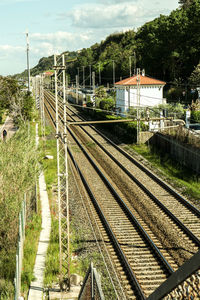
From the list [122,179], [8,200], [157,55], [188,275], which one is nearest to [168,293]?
[188,275]

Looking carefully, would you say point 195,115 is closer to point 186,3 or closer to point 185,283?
point 185,283

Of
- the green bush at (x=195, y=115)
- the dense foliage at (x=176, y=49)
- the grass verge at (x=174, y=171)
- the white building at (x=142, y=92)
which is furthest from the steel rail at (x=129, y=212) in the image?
the dense foliage at (x=176, y=49)

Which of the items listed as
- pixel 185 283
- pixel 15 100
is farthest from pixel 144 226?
pixel 15 100

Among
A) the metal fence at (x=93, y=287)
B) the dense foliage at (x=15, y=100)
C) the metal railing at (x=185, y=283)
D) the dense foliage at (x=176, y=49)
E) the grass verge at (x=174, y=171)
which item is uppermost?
the dense foliage at (x=176, y=49)

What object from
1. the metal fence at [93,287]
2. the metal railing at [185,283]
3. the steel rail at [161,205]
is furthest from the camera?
the steel rail at [161,205]

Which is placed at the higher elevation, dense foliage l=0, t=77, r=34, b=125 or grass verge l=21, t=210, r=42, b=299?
dense foliage l=0, t=77, r=34, b=125

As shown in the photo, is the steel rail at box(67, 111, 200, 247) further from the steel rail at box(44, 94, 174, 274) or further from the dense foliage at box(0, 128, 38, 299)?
the dense foliage at box(0, 128, 38, 299)

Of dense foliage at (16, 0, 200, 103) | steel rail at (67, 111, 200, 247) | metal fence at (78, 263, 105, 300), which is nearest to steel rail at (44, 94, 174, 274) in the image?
steel rail at (67, 111, 200, 247)

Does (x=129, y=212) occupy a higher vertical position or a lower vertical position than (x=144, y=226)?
higher

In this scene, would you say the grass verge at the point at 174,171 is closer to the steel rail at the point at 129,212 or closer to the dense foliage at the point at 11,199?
the steel rail at the point at 129,212

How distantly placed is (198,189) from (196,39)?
43.5 m

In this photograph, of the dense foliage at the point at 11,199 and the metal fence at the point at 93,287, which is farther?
the dense foliage at the point at 11,199

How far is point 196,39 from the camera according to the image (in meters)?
57.8

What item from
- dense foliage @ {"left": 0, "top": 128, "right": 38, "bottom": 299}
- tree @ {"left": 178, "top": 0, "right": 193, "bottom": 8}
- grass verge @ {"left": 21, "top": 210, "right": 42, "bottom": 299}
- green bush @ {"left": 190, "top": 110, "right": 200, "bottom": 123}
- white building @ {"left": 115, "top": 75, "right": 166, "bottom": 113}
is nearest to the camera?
grass verge @ {"left": 21, "top": 210, "right": 42, "bottom": 299}
